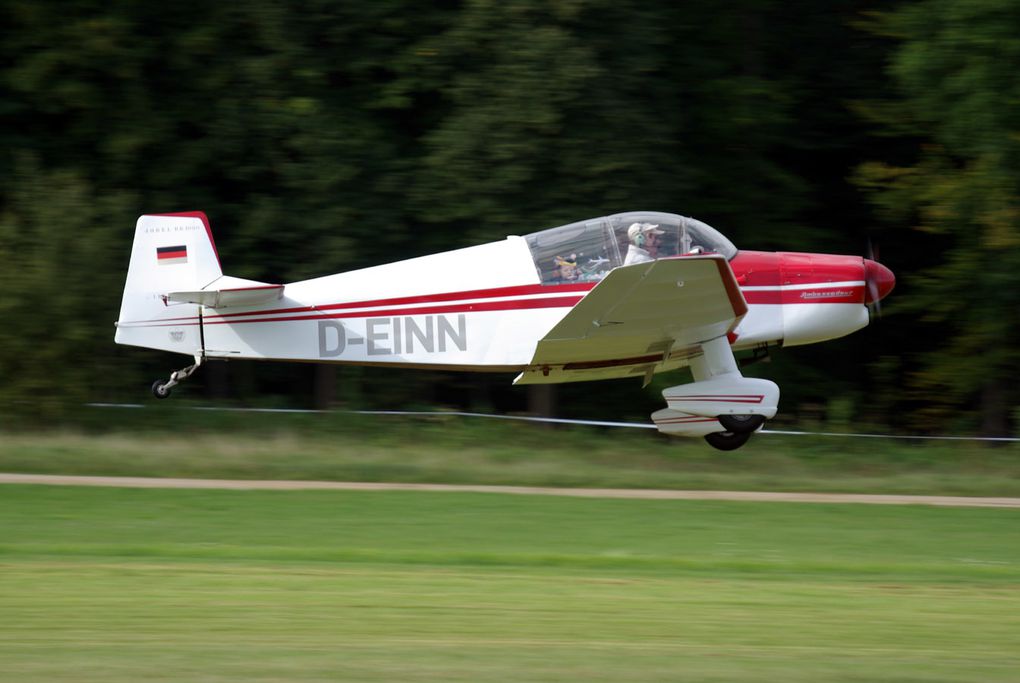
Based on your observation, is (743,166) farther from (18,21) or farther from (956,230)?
(18,21)

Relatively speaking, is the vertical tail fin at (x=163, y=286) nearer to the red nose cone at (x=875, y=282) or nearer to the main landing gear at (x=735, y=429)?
the main landing gear at (x=735, y=429)

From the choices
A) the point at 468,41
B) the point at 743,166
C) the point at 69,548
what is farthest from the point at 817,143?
the point at 69,548

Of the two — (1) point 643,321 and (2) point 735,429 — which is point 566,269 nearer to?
(1) point 643,321

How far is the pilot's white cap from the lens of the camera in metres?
10.6

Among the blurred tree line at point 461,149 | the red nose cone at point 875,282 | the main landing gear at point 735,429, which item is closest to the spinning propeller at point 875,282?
the red nose cone at point 875,282

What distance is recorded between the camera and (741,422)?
10953mm

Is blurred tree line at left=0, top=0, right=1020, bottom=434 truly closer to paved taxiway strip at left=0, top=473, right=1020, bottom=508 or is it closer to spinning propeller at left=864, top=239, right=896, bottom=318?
spinning propeller at left=864, top=239, right=896, bottom=318

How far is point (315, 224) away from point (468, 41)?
325 cm

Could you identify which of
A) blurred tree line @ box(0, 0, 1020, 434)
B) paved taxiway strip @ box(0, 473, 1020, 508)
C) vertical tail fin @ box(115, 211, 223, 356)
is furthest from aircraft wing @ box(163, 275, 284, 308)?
blurred tree line @ box(0, 0, 1020, 434)

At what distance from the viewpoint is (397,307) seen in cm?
1114

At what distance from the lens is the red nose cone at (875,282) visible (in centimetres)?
1100

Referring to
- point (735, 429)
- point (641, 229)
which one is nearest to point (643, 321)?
point (641, 229)

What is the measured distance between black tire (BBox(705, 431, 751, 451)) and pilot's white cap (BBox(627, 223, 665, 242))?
7.06ft

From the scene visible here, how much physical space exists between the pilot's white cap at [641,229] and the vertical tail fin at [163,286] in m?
4.20
